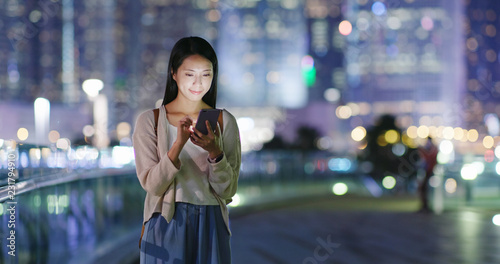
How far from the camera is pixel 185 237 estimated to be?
3387mm

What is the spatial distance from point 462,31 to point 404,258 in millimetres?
155686

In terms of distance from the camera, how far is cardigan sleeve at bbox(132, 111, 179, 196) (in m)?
3.34

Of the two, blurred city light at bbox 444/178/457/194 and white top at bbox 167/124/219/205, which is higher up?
white top at bbox 167/124/219/205

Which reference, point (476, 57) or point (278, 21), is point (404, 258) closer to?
point (476, 57)

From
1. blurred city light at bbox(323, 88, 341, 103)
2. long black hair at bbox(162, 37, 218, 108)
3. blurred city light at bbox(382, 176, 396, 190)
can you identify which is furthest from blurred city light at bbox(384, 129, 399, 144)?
blurred city light at bbox(323, 88, 341, 103)

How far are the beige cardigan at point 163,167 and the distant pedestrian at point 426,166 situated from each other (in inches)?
580

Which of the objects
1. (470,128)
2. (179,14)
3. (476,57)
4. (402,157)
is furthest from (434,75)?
(402,157)

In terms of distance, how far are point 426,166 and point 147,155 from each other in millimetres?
15427

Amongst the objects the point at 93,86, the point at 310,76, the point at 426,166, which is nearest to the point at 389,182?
the point at 310,76

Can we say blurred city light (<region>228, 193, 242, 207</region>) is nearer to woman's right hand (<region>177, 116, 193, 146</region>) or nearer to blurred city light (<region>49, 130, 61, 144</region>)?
woman's right hand (<region>177, 116, 193, 146</region>)

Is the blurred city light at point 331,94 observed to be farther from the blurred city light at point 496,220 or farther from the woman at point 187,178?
the woman at point 187,178

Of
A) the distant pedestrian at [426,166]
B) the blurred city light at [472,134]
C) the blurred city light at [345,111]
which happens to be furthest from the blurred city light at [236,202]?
the blurred city light at [345,111]

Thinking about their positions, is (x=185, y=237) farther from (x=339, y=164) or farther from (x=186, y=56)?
(x=339, y=164)

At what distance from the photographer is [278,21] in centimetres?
17988
